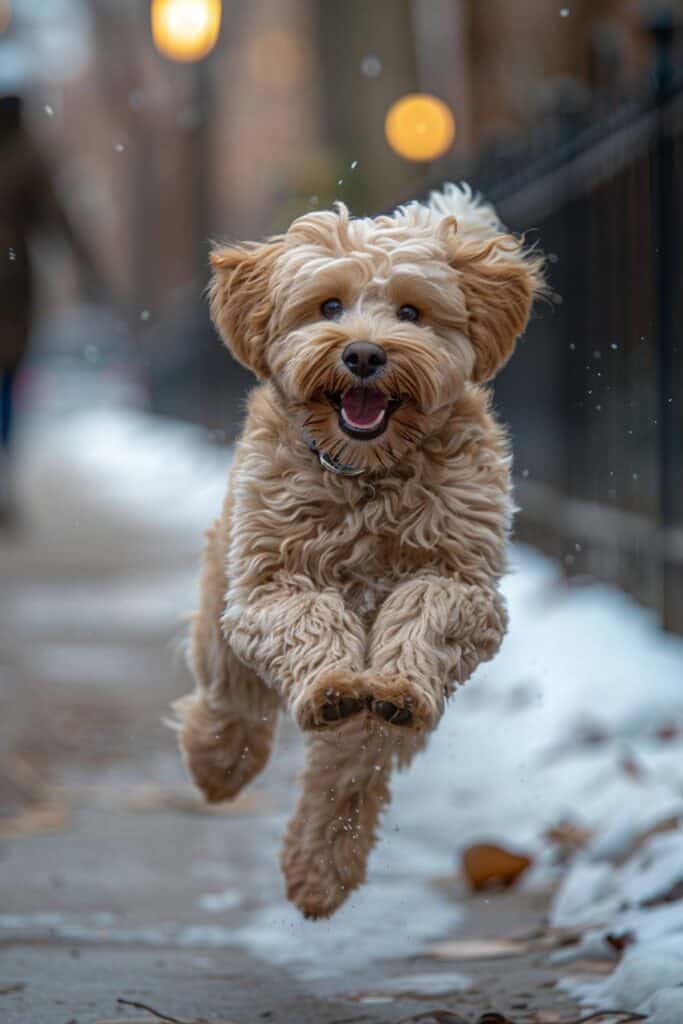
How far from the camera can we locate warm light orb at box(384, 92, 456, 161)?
59.1 ft

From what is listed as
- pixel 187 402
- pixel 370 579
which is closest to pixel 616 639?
pixel 370 579

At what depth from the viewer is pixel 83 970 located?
14.0 feet

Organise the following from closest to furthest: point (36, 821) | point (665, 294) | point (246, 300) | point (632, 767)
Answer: point (246, 300)
point (632, 767)
point (36, 821)
point (665, 294)

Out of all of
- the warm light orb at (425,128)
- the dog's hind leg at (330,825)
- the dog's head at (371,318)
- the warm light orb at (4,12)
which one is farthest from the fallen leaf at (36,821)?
the warm light orb at (4,12)

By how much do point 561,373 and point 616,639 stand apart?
1926 millimetres

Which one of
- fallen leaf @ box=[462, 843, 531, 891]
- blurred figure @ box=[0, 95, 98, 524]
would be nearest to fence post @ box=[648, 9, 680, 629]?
fallen leaf @ box=[462, 843, 531, 891]

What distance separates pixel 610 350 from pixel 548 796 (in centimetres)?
258

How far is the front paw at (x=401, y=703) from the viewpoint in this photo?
119 inches

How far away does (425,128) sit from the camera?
672 inches

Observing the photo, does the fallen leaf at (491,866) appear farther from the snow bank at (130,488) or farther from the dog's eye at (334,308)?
the dog's eye at (334,308)

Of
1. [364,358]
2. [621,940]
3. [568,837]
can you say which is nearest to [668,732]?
[568,837]

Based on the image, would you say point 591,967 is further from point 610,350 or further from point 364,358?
point 610,350

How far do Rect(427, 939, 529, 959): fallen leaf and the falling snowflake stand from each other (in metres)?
21.7

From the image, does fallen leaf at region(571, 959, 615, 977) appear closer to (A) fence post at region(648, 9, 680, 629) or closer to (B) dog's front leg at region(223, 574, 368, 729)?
(B) dog's front leg at region(223, 574, 368, 729)
